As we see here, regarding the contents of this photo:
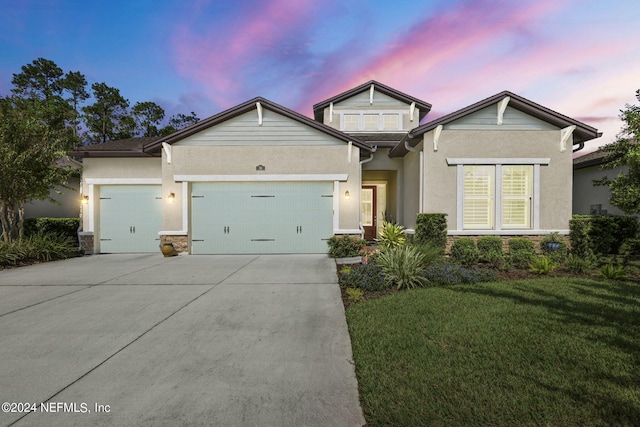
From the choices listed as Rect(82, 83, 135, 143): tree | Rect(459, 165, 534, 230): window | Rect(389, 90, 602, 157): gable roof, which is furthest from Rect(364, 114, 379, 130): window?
Rect(82, 83, 135, 143): tree

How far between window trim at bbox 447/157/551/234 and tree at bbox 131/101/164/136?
33.5m

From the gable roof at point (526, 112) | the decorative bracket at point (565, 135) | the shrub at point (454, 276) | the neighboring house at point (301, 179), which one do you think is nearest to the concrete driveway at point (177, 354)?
the shrub at point (454, 276)

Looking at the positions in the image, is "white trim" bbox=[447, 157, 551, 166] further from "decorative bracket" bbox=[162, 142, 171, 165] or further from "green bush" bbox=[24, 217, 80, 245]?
"green bush" bbox=[24, 217, 80, 245]

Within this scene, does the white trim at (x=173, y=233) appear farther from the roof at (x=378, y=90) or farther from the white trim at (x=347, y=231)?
the roof at (x=378, y=90)

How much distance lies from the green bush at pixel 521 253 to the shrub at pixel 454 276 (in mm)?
1652

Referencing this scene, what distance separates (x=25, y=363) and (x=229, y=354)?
6.89ft

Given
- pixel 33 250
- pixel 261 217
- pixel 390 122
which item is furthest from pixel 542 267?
pixel 33 250

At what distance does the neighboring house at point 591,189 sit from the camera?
36.3ft

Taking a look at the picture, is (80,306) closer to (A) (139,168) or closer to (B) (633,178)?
(A) (139,168)

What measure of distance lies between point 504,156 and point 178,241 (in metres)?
11.5

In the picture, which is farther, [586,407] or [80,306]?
[80,306]

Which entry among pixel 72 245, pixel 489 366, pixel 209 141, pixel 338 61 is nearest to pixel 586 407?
pixel 489 366

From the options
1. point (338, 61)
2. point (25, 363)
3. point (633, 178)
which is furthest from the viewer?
point (338, 61)

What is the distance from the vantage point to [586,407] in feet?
6.82
